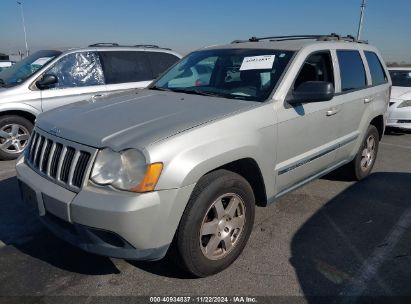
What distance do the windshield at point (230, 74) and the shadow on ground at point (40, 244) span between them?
1.73 m

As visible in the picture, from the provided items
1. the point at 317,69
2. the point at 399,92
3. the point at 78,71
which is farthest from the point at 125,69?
the point at 399,92

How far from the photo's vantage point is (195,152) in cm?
244

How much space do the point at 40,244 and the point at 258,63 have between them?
2552 mm

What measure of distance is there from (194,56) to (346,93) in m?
1.74

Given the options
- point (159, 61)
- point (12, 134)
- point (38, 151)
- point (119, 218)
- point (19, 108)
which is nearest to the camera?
point (119, 218)

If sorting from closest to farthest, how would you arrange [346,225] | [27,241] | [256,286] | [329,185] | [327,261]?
[256,286] < [327,261] < [27,241] < [346,225] < [329,185]

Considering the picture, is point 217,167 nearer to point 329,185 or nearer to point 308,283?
point 308,283

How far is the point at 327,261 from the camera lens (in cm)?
304

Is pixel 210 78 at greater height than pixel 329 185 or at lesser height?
greater

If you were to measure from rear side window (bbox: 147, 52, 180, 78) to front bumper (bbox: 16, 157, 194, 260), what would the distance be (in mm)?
4897

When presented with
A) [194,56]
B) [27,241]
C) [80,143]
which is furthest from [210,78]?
[27,241]

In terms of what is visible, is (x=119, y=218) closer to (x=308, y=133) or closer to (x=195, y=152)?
(x=195, y=152)

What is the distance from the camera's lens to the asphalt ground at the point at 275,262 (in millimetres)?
2682

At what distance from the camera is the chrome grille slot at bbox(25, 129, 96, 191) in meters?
2.42
